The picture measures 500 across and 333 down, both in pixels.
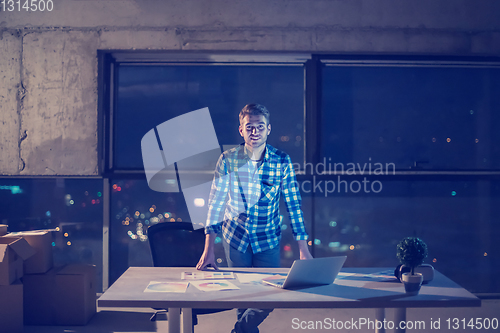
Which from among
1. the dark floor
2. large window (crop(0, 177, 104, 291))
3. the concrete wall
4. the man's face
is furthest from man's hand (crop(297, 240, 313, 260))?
large window (crop(0, 177, 104, 291))

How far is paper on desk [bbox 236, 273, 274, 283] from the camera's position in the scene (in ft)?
5.68

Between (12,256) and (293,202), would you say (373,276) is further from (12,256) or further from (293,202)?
(12,256)

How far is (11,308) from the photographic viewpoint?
2650 mm

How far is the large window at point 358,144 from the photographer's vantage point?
3475 mm

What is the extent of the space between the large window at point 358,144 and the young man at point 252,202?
54.3 inches

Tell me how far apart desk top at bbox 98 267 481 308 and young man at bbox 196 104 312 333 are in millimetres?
379

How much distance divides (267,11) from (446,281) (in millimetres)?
2593

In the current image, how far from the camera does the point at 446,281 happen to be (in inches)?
68.5

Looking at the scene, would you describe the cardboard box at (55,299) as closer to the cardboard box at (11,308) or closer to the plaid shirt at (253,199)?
the cardboard box at (11,308)

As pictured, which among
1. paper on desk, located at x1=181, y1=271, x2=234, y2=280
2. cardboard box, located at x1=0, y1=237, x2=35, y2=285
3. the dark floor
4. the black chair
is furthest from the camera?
the dark floor

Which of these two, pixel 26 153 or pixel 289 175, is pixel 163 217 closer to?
pixel 26 153

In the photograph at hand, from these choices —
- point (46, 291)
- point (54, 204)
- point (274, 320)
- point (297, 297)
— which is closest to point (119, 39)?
point (54, 204)

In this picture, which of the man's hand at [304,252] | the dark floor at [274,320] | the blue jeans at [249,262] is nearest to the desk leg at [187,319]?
the blue jeans at [249,262]

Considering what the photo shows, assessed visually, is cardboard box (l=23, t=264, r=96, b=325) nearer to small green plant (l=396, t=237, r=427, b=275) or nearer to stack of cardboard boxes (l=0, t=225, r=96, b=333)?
stack of cardboard boxes (l=0, t=225, r=96, b=333)
